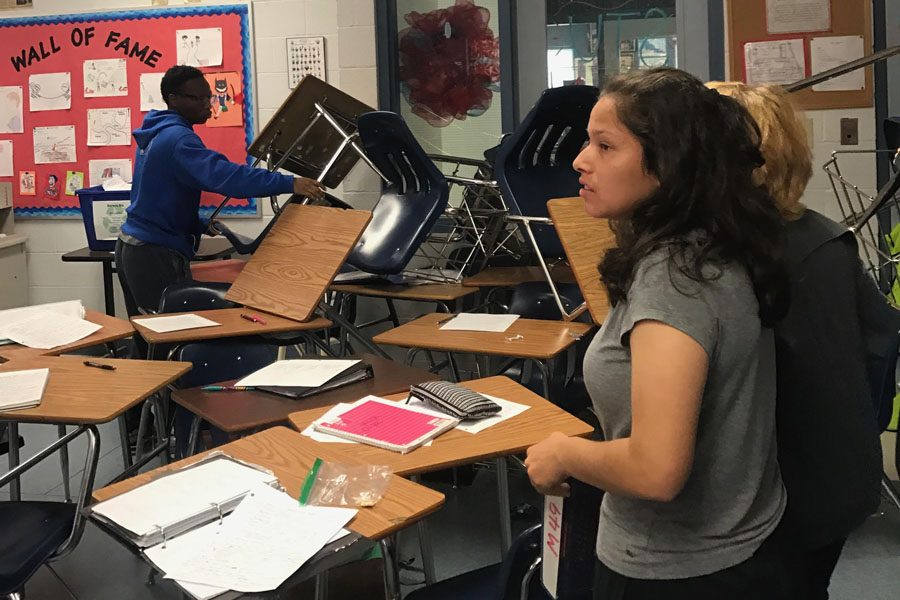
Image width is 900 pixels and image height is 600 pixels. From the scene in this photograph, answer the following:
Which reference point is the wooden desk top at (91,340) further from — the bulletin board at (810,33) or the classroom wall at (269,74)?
the bulletin board at (810,33)

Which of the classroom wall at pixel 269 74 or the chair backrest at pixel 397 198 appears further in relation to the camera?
the classroom wall at pixel 269 74

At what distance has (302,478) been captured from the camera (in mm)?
1679

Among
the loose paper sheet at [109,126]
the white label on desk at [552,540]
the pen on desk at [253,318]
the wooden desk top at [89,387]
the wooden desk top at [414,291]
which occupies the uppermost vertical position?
the loose paper sheet at [109,126]

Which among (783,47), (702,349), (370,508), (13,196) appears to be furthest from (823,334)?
(13,196)

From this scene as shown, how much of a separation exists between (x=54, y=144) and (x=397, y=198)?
2.72 meters

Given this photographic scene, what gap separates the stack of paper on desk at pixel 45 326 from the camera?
9.75 ft

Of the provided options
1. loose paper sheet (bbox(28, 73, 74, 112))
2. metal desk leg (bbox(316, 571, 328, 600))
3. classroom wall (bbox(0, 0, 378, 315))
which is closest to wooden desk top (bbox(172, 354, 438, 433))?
metal desk leg (bbox(316, 571, 328, 600))

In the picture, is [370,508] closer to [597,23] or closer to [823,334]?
[823,334]

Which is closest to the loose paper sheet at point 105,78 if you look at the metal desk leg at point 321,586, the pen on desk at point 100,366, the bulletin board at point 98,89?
the bulletin board at point 98,89

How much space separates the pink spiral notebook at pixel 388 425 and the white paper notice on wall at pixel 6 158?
441 cm

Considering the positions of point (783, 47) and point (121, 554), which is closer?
point (121, 554)

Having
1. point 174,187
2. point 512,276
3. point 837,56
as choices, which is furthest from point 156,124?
point 837,56

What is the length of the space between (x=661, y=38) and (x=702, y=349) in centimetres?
410

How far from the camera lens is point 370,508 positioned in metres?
1.54
